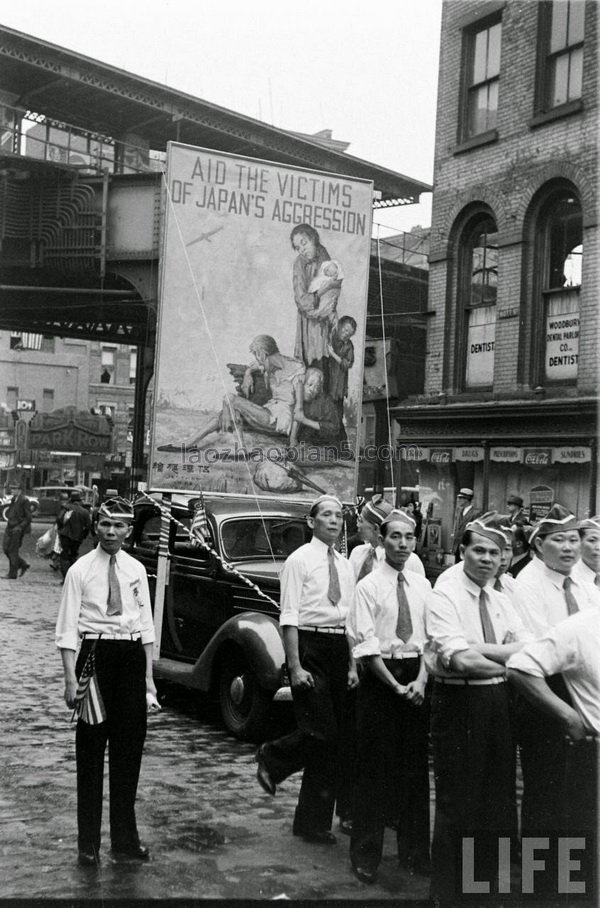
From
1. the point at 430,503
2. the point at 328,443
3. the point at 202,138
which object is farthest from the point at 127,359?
the point at 328,443

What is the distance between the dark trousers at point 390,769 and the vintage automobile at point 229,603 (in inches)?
86.9

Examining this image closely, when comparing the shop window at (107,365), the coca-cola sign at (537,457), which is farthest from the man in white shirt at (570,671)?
the shop window at (107,365)

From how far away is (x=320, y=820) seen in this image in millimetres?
5875

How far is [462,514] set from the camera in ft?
53.9

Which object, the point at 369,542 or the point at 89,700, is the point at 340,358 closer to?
the point at 369,542

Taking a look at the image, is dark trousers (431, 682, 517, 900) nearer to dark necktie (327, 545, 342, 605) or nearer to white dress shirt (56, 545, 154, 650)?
dark necktie (327, 545, 342, 605)

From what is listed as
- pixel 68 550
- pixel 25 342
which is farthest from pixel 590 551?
pixel 25 342

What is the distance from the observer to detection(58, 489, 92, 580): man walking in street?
760 inches

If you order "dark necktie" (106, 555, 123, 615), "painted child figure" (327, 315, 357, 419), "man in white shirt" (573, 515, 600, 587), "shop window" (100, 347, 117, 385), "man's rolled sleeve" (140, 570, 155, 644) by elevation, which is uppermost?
"shop window" (100, 347, 117, 385)

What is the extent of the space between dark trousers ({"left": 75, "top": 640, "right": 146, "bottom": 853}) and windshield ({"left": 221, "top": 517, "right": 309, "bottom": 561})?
3454mm

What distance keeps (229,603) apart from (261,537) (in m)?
0.75

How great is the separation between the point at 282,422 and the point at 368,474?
2139 cm

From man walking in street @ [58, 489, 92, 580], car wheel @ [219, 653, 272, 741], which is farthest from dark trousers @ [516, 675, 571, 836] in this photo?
man walking in street @ [58, 489, 92, 580]

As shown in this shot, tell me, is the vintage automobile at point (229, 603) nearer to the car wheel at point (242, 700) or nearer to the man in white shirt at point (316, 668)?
the car wheel at point (242, 700)
